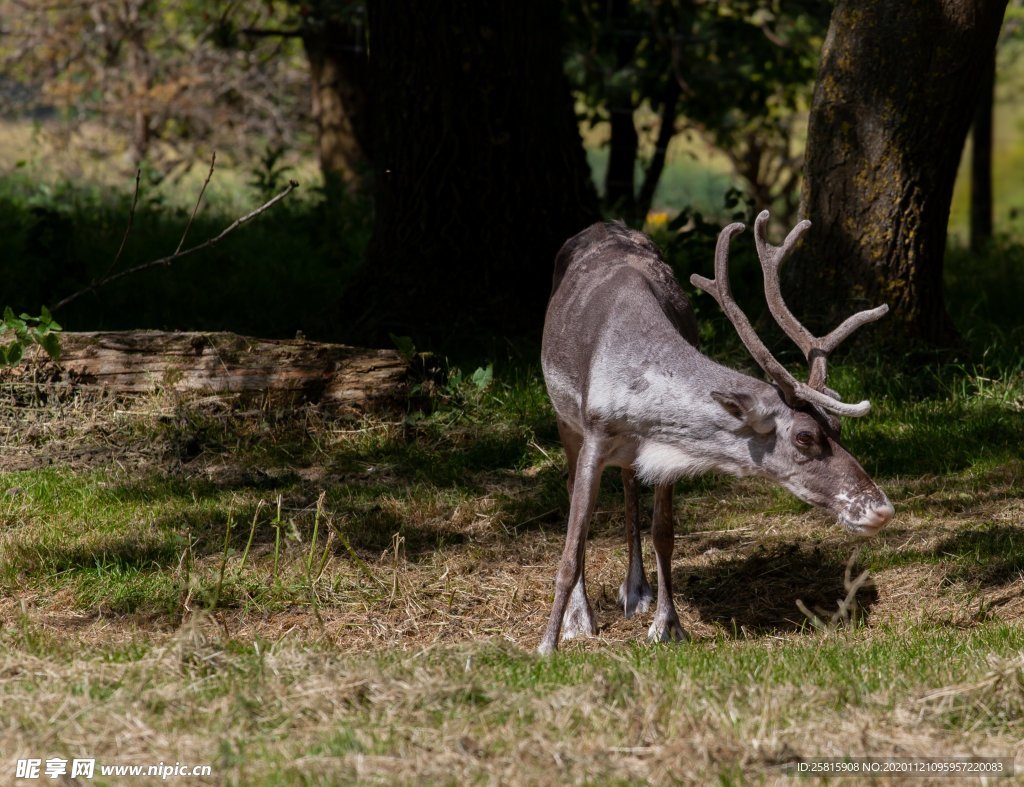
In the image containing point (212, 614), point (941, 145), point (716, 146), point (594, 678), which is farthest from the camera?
point (716, 146)

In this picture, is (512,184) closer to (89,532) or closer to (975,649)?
(89,532)

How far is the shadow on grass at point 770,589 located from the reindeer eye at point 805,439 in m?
1.08

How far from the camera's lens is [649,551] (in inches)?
270

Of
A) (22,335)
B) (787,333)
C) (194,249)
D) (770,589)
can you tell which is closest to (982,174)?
(770,589)

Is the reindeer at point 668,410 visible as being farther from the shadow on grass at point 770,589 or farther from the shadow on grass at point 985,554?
the shadow on grass at point 985,554

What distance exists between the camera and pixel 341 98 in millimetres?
13891

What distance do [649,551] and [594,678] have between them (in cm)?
243

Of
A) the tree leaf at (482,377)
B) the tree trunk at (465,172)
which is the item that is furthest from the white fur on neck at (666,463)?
the tree trunk at (465,172)

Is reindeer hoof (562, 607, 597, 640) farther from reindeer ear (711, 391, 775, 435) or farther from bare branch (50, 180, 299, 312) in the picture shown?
bare branch (50, 180, 299, 312)

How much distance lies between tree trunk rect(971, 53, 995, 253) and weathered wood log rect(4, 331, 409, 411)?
8.36 metres

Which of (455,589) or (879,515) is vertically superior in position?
(879,515)

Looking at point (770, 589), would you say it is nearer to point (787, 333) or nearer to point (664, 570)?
point (664, 570)

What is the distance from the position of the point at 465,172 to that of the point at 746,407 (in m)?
4.09

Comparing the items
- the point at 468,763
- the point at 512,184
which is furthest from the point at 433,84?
the point at 468,763
